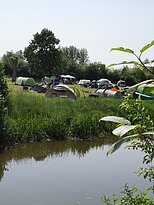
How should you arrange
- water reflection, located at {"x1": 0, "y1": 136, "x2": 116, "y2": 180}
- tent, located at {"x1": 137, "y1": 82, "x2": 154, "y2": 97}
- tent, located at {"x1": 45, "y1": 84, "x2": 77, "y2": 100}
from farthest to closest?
tent, located at {"x1": 45, "y1": 84, "x2": 77, "y2": 100} → water reflection, located at {"x1": 0, "y1": 136, "x2": 116, "y2": 180} → tent, located at {"x1": 137, "y1": 82, "x2": 154, "y2": 97}

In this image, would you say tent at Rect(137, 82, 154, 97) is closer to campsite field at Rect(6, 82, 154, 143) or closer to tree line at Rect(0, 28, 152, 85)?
campsite field at Rect(6, 82, 154, 143)

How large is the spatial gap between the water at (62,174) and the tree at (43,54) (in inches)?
1195

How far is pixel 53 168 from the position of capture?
7.95 metres

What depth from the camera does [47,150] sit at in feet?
31.9

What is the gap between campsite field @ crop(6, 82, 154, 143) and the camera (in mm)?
10078

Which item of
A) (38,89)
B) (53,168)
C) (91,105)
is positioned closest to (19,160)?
(53,168)

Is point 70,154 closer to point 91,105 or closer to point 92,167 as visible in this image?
point 92,167

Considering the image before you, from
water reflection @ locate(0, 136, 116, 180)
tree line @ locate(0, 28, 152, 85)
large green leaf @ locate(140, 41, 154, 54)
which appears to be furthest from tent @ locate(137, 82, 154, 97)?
tree line @ locate(0, 28, 152, 85)

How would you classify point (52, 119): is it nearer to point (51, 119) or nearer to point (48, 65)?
point (51, 119)

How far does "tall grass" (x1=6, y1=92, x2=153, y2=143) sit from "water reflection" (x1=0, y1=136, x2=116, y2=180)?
309 mm

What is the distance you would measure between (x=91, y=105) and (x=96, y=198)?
752 cm

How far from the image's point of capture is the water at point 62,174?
6137 mm

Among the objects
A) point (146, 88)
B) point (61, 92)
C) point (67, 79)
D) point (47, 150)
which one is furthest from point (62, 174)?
point (67, 79)

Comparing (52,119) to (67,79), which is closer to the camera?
(52,119)
